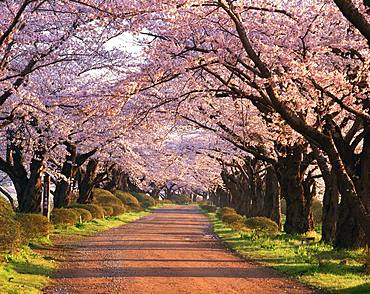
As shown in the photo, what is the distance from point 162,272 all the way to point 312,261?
4.54 m

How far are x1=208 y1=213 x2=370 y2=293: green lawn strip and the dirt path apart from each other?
0.58m

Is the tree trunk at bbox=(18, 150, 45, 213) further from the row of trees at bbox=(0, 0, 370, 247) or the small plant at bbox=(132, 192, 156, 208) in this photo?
the small plant at bbox=(132, 192, 156, 208)

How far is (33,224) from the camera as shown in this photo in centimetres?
2106

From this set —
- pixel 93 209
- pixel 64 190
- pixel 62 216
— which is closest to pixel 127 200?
pixel 93 209

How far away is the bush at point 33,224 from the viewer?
20.3 meters

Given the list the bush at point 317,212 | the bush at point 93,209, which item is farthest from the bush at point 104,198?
the bush at point 317,212

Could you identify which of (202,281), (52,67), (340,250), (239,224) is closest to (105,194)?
(239,224)

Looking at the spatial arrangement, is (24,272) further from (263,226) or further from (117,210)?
(117,210)

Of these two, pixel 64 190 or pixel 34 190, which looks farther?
pixel 64 190

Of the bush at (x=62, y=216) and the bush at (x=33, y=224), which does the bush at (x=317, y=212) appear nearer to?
the bush at (x=62, y=216)

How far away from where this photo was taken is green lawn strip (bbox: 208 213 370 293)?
13.1 m

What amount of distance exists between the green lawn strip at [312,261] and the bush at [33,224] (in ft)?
23.4

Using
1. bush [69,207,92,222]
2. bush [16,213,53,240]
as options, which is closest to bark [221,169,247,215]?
bush [69,207,92,222]

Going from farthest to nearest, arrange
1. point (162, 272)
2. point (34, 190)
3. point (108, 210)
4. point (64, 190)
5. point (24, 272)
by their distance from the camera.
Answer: point (108, 210) < point (64, 190) < point (34, 190) < point (162, 272) < point (24, 272)
